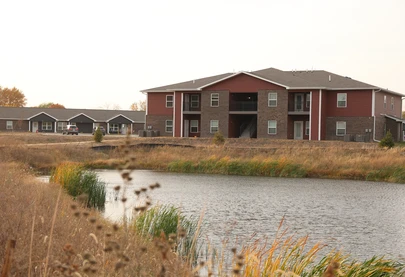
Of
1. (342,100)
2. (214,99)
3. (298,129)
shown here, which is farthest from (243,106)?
(342,100)

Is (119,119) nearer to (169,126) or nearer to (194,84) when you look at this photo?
(169,126)

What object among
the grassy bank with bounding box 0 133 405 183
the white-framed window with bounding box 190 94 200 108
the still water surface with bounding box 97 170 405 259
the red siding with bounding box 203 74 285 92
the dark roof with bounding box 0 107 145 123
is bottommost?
the still water surface with bounding box 97 170 405 259

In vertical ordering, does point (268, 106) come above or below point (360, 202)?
above

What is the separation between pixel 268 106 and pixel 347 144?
29.8 feet

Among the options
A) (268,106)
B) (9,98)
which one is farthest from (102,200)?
(9,98)

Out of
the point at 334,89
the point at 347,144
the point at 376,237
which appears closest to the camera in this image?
the point at 376,237

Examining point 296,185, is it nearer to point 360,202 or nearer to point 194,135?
→ point 360,202

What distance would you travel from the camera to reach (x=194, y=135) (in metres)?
57.0

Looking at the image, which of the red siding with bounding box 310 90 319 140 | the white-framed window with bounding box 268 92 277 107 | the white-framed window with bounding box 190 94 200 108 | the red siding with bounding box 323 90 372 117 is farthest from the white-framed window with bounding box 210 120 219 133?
the red siding with bounding box 323 90 372 117

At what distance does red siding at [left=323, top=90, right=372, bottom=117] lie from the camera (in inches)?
2009

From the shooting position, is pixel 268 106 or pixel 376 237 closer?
pixel 376 237

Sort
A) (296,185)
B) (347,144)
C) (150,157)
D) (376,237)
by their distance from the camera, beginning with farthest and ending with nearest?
(347,144) → (150,157) → (296,185) → (376,237)

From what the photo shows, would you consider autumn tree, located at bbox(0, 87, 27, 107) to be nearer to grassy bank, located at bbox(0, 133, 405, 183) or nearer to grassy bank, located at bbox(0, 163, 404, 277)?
grassy bank, located at bbox(0, 133, 405, 183)

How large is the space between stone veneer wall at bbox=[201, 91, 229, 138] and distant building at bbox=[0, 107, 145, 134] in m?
31.9
